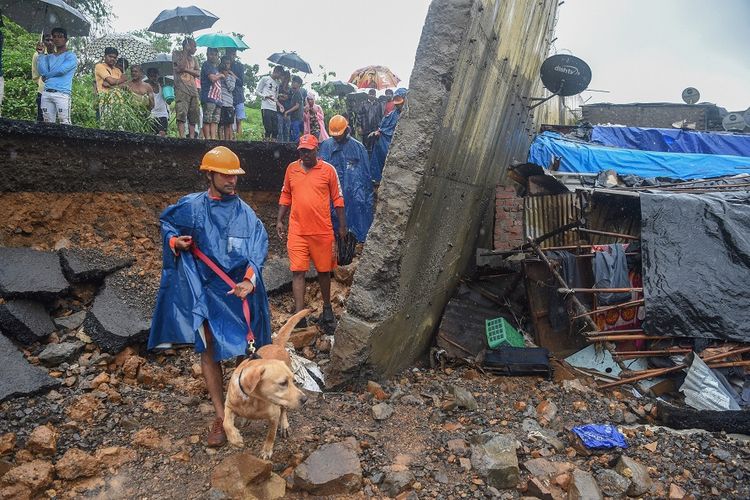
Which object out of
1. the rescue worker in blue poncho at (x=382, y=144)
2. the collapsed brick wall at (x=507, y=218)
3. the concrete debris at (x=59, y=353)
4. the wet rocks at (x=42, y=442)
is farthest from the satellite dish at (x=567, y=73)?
the wet rocks at (x=42, y=442)

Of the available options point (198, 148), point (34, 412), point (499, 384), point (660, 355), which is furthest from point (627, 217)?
point (34, 412)

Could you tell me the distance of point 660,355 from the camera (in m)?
5.31

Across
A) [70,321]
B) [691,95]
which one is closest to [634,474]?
[70,321]

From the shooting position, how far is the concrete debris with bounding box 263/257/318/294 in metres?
5.95

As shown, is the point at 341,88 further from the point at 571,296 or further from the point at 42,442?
the point at 42,442

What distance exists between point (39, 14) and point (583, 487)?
8.90m

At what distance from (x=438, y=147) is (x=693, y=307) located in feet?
11.4

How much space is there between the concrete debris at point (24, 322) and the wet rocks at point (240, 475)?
233 centimetres

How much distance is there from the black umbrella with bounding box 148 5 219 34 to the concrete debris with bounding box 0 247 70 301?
19.9 ft

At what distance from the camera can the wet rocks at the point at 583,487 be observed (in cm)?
291

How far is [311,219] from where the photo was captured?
16.9 feet

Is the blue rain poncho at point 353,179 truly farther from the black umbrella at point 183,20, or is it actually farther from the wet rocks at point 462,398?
the black umbrella at point 183,20

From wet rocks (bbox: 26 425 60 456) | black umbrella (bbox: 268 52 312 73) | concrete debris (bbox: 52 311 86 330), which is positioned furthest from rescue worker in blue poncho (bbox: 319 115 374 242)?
black umbrella (bbox: 268 52 312 73)

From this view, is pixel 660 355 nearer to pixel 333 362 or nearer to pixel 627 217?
pixel 627 217
